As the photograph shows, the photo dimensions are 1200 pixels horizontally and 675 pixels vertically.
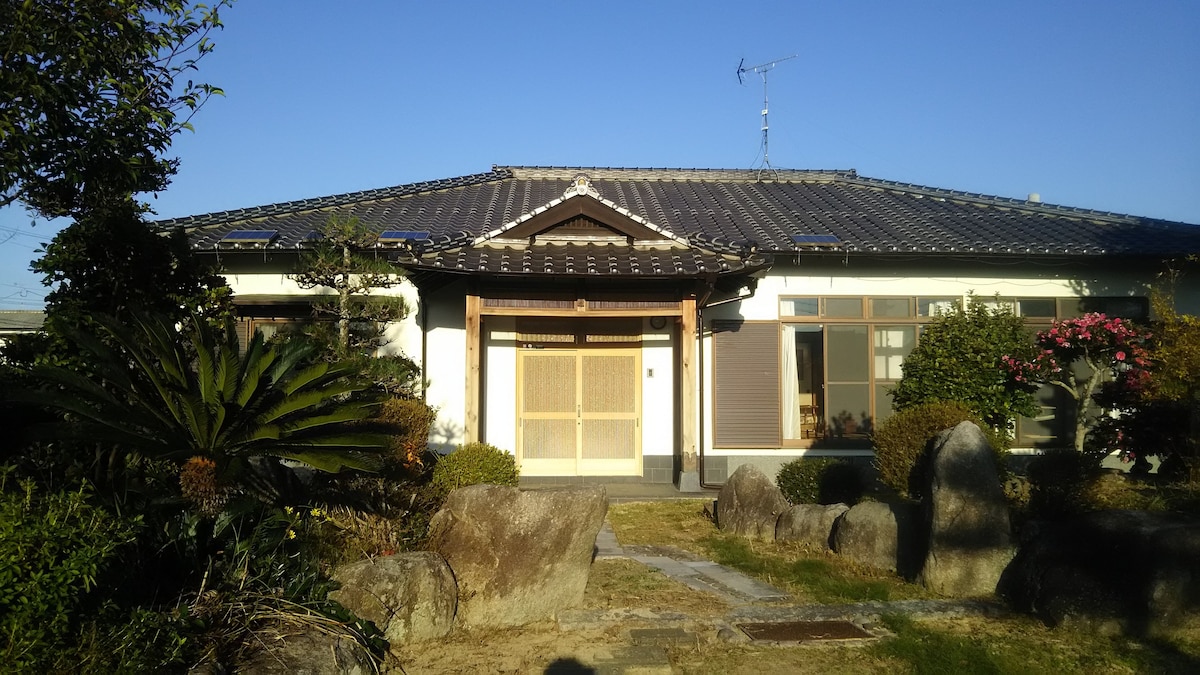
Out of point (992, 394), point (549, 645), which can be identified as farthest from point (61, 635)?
point (992, 394)

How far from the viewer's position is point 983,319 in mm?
10836

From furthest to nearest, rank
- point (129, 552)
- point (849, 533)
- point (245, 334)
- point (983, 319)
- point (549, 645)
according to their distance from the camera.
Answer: point (245, 334), point (983, 319), point (849, 533), point (549, 645), point (129, 552)

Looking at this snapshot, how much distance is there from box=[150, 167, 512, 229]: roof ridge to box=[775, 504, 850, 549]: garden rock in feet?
31.7

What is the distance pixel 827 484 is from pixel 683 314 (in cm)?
319

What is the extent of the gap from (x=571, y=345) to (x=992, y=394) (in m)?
6.28

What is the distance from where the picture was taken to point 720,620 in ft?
22.2

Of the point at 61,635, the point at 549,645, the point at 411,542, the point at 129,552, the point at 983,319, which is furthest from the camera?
the point at 983,319

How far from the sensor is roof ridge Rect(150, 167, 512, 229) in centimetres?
1480

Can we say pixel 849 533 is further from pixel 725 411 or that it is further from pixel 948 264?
pixel 948 264

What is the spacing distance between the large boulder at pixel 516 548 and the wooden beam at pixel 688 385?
572 centimetres

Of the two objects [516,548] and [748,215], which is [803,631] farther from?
[748,215]

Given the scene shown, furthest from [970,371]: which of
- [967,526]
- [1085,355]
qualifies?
[967,526]

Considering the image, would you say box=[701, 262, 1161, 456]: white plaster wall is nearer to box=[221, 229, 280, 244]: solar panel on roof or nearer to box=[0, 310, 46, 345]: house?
box=[221, 229, 280, 244]: solar panel on roof

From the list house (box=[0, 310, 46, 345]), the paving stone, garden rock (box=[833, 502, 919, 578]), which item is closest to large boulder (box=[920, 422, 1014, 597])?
garden rock (box=[833, 502, 919, 578])
